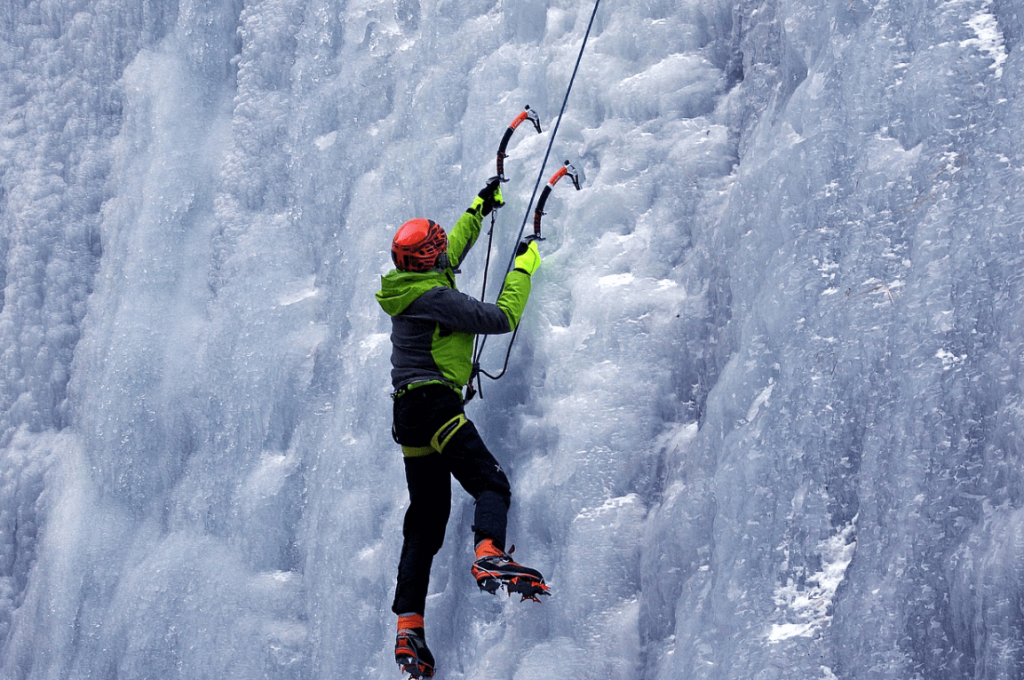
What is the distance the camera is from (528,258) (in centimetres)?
361

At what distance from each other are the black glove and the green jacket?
0.47 meters

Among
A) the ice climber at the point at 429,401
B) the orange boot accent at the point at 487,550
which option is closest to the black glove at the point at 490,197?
the ice climber at the point at 429,401

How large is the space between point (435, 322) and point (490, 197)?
2.34ft

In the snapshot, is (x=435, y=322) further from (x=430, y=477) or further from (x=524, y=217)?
(x=524, y=217)

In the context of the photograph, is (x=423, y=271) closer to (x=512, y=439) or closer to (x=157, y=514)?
(x=512, y=439)

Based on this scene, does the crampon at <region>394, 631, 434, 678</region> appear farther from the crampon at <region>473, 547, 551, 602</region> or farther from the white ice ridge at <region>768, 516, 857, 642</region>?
the white ice ridge at <region>768, 516, 857, 642</region>

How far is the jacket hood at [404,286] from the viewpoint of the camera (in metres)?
3.30

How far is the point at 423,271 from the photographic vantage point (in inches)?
131

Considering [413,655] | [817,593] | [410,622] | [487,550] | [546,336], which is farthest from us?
[546,336]

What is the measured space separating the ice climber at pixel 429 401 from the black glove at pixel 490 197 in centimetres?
39

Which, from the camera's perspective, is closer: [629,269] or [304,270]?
[629,269]

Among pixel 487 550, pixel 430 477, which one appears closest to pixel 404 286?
pixel 430 477

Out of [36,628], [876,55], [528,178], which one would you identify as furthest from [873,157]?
[36,628]

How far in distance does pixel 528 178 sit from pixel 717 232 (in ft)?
2.80
